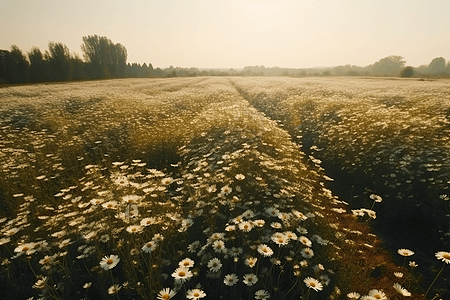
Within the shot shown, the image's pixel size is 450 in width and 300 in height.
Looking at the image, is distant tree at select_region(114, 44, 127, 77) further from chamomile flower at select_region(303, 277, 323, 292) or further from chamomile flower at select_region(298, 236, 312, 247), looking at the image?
chamomile flower at select_region(303, 277, 323, 292)

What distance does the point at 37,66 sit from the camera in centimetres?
5988

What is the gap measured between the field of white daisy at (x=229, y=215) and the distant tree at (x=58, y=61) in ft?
213

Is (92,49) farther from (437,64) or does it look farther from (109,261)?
(437,64)

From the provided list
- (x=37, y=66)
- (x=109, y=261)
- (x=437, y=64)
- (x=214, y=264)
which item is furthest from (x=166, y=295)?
(x=437, y=64)

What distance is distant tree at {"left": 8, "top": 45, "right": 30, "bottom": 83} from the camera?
183 feet

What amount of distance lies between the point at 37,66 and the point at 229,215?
75246 millimetres

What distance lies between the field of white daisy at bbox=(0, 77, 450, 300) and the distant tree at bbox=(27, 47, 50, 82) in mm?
63351

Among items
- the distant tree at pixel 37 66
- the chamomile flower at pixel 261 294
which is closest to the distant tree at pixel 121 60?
the distant tree at pixel 37 66

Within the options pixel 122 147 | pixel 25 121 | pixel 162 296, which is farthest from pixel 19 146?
pixel 162 296

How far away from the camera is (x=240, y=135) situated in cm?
867

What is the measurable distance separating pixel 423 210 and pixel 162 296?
→ 608cm

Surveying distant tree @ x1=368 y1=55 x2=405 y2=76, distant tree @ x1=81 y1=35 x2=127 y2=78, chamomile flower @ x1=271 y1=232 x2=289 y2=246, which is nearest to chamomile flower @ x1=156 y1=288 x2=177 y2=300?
chamomile flower @ x1=271 y1=232 x2=289 y2=246

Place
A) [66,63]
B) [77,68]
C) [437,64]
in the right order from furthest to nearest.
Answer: [437,64]
[77,68]
[66,63]

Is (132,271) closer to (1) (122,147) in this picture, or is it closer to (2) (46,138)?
(1) (122,147)
